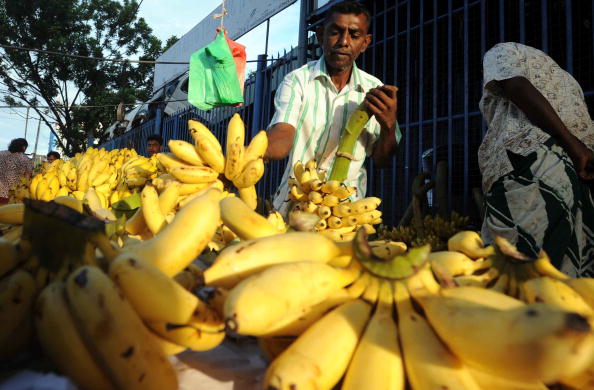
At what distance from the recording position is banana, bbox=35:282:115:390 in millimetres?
555

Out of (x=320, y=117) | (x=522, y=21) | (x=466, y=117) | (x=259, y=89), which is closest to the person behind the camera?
(x=320, y=117)

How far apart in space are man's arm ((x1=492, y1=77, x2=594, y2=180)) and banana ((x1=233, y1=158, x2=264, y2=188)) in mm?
1604

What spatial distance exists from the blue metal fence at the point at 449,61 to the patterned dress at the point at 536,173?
1295mm

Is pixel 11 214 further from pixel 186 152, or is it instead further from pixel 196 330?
pixel 196 330

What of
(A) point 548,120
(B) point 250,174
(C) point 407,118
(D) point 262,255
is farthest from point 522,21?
(D) point 262,255

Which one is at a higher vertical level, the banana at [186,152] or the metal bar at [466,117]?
the metal bar at [466,117]

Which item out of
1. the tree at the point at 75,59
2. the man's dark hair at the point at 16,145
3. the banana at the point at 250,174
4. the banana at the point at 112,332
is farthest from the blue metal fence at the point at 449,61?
the tree at the point at 75,59

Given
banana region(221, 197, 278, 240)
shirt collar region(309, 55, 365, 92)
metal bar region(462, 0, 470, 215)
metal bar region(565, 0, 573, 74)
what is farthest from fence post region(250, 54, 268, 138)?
banana region(221, 197, 278, 240)

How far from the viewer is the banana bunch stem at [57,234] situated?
2.04ft

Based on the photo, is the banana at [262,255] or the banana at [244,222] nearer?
the banana at [262,255]

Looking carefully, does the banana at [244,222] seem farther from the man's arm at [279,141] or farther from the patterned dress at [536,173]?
the patterned dress at [536,173]

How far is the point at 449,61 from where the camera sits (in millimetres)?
4078

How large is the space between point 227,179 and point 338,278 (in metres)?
1.06

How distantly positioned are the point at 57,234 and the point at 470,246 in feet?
3.01
